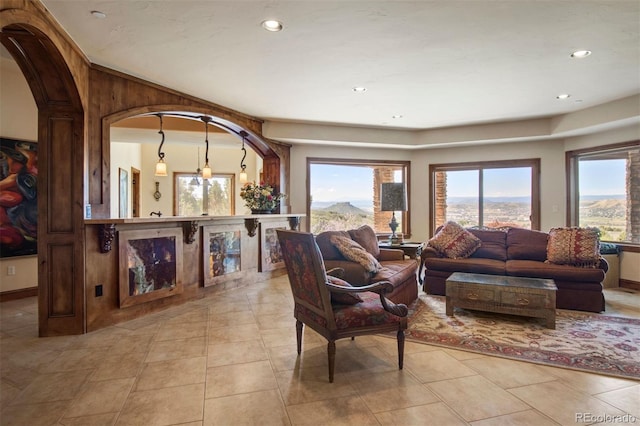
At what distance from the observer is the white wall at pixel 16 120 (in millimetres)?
4297

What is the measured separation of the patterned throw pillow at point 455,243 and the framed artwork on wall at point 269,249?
2.55m

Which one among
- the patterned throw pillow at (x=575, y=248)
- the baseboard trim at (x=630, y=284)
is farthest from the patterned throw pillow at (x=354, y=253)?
the baseboard trim at (x=630, y=284)

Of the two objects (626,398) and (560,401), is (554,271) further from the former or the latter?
(560,401)

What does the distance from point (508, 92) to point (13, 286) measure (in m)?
7.00

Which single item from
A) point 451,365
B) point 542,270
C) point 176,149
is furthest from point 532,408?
point 176,149

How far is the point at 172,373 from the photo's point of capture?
247 cm

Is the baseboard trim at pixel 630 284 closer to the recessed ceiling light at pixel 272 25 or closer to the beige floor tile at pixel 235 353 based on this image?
the beige floor tile at pixel 235 353

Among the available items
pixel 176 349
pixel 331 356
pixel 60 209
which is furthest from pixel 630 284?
pixel 60 209

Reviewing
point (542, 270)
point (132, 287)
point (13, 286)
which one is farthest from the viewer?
point (13, 286)

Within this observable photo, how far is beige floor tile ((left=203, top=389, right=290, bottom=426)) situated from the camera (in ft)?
6.29

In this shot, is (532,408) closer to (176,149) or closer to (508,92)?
(508,92)

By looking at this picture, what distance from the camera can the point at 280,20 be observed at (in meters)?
2.69

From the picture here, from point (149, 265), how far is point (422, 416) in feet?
10.5

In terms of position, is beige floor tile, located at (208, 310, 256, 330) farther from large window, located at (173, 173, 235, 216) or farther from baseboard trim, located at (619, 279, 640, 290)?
large window, located at (173, 173, 235, 216)
